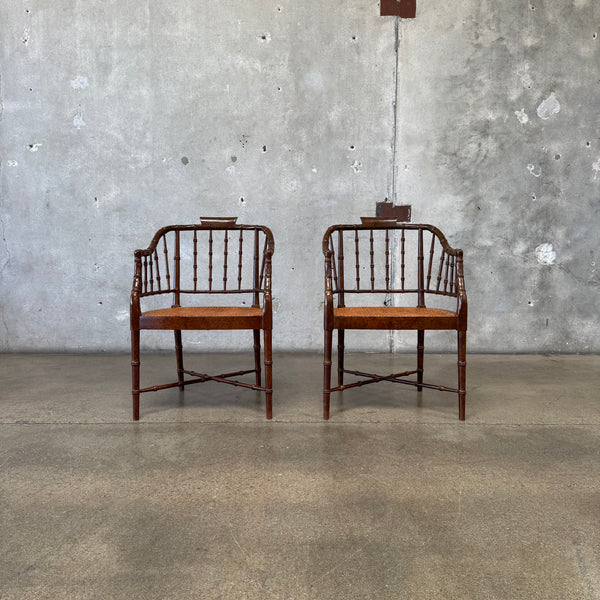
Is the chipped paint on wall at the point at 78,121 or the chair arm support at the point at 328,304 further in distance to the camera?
the chipped paint on wall at the point at 78,121

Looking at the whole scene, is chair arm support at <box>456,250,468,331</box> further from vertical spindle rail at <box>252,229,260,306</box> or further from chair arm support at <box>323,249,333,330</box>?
vertical spindle rail at <box>252,229,260,306</box>

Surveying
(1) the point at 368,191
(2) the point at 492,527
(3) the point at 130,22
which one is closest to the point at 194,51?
(3) the point at 130,22

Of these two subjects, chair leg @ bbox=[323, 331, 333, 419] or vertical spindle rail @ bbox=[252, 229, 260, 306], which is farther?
vertical spindle rail @ bbox=[252, 229, 260, 306]

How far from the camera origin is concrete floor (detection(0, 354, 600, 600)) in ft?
3.58

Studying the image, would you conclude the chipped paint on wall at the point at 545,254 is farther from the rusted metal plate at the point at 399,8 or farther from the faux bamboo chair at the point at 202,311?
the faux bamboo chair at the point at 202,311

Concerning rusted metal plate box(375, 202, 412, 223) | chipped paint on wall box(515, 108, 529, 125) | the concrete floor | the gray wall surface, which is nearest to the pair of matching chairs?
the concrete floor

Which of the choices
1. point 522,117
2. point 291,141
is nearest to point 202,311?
point 291,141

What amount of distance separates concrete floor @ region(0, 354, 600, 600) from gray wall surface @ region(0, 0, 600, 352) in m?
1.12

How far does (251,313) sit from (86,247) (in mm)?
1826

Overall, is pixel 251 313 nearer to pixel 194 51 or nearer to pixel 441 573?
pixel 441 573

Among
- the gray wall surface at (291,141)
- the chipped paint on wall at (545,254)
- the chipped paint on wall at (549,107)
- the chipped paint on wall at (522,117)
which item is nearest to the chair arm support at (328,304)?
the gray wall surface at (291,141)

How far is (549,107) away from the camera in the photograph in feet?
11.3

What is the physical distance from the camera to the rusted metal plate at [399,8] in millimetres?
3363

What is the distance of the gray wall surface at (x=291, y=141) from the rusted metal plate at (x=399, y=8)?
50 millimetres
